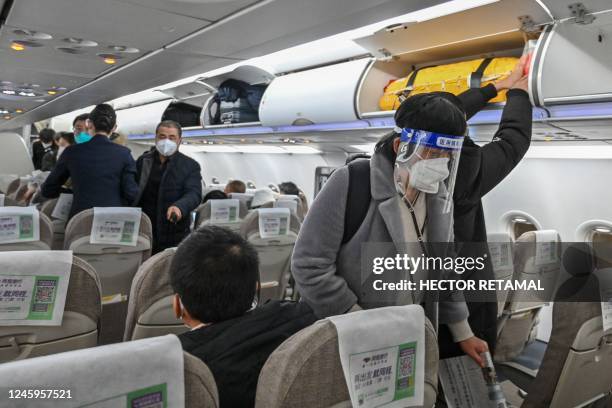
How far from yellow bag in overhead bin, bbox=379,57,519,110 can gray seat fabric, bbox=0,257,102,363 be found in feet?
7.91

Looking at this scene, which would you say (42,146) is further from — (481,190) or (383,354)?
(383,354)

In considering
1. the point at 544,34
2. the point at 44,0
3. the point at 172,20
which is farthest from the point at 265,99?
the point at 544,34

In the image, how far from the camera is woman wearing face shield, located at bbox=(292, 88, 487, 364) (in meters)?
1.62

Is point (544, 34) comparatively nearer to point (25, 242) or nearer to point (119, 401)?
point (119, 401)

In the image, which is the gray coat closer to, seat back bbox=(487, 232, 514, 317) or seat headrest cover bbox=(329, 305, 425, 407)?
seat headrest cover bbox=(329, 305, 425, 407)

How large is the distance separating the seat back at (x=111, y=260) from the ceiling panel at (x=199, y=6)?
1.31 meters

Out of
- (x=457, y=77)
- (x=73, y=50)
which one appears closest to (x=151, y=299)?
(x=457, y=77)

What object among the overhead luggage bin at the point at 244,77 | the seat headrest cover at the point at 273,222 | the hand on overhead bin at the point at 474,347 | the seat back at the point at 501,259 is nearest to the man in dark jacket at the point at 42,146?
the overhead luggage bin at the point at 244,77

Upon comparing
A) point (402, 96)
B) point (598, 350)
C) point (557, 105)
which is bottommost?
point (598, 350)

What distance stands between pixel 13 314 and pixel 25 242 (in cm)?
135

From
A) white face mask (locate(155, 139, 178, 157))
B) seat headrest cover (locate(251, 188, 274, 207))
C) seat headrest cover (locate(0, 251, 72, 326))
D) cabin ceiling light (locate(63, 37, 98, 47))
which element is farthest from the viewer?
seat headrest cover (locate(251, 188, 274, 207))

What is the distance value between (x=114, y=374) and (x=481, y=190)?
1508 millimetres

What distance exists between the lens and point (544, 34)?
8.27ft

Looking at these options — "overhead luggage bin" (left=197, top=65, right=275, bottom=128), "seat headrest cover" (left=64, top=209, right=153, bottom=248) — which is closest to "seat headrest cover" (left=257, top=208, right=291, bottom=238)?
"seat headrest cover" (left=64, top=209, right=153, bottom=248)
